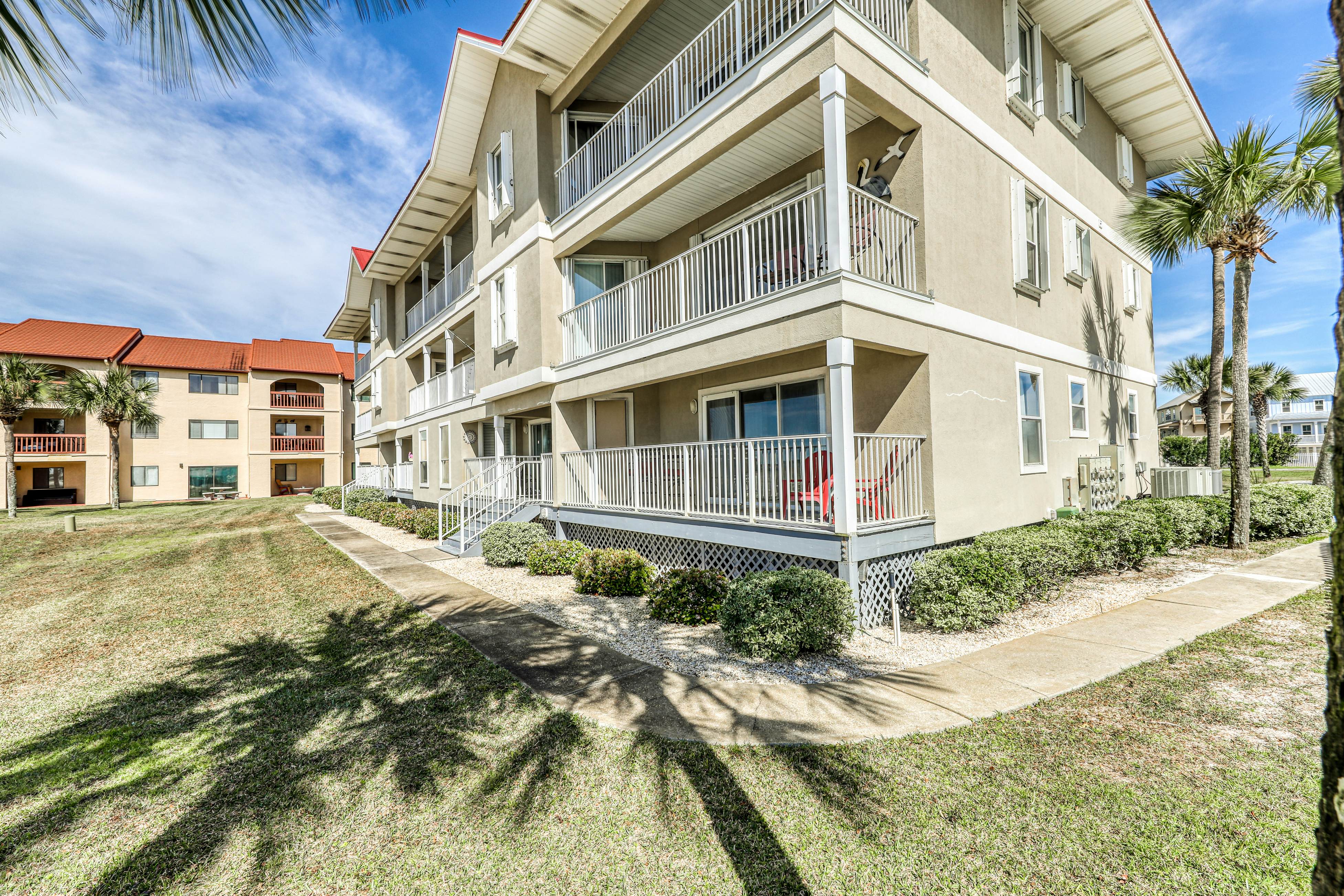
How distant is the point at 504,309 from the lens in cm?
1462

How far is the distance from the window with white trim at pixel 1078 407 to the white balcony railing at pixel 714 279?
659 centimetres

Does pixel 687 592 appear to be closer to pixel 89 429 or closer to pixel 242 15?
pixel 242 15

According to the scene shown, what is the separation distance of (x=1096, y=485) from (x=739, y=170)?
9387mm

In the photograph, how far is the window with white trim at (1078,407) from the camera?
1166 centimetres

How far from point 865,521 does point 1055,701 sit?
9.52ft

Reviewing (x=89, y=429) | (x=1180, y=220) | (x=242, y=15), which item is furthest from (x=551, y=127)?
(x=89, y=429)

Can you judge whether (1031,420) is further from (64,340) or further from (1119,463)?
(64,340)

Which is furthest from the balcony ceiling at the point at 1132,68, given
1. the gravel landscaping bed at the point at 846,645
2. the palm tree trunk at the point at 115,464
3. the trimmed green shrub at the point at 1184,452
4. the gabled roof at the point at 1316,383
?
the gabled roof at the point at 1316,383

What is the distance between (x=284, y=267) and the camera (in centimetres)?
3784

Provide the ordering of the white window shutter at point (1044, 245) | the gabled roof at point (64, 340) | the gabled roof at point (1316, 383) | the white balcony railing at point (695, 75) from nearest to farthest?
1. the white balcony railing at point (695, 75)
2. the white window shutter at point (1044, 245)
3. the gabled roof at point (64, 340)
4. the gabled roof at point (1316, 383)

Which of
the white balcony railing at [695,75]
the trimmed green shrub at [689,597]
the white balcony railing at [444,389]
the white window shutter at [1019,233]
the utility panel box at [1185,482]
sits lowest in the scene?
the trimmed green shrub at [689,597]

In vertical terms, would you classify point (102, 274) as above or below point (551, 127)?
below

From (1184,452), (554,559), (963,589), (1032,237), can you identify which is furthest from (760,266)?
(1184,452)

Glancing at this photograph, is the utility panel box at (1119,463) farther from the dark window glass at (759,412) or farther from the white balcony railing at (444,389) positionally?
the white balcony railing at (444,389)
